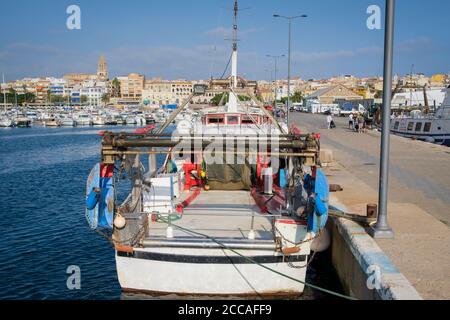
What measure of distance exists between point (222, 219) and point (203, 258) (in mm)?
2060

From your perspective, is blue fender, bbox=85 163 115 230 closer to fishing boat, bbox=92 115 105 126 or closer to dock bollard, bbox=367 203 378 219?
dock bollard, bbox=367 203 378 219

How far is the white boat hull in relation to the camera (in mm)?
8445

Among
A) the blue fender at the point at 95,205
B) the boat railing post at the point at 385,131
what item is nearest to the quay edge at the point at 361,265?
the boat railing post at the point at 385,131

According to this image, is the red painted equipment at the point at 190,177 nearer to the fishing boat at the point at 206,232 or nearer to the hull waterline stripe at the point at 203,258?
the fishing boat at the point at 206,232

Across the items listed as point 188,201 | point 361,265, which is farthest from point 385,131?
point 188,201

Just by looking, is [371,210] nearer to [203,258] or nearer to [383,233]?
[383,233]

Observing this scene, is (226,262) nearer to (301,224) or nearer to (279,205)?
(301,224)

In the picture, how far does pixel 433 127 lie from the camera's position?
1666 inches

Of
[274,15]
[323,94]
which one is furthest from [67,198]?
[323,94]

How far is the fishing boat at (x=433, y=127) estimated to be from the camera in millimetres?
40859

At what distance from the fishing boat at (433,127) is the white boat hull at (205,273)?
36.8 m

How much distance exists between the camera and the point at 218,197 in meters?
12.7

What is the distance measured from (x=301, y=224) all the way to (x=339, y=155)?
616 inches

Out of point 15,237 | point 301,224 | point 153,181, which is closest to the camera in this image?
point 301,224
